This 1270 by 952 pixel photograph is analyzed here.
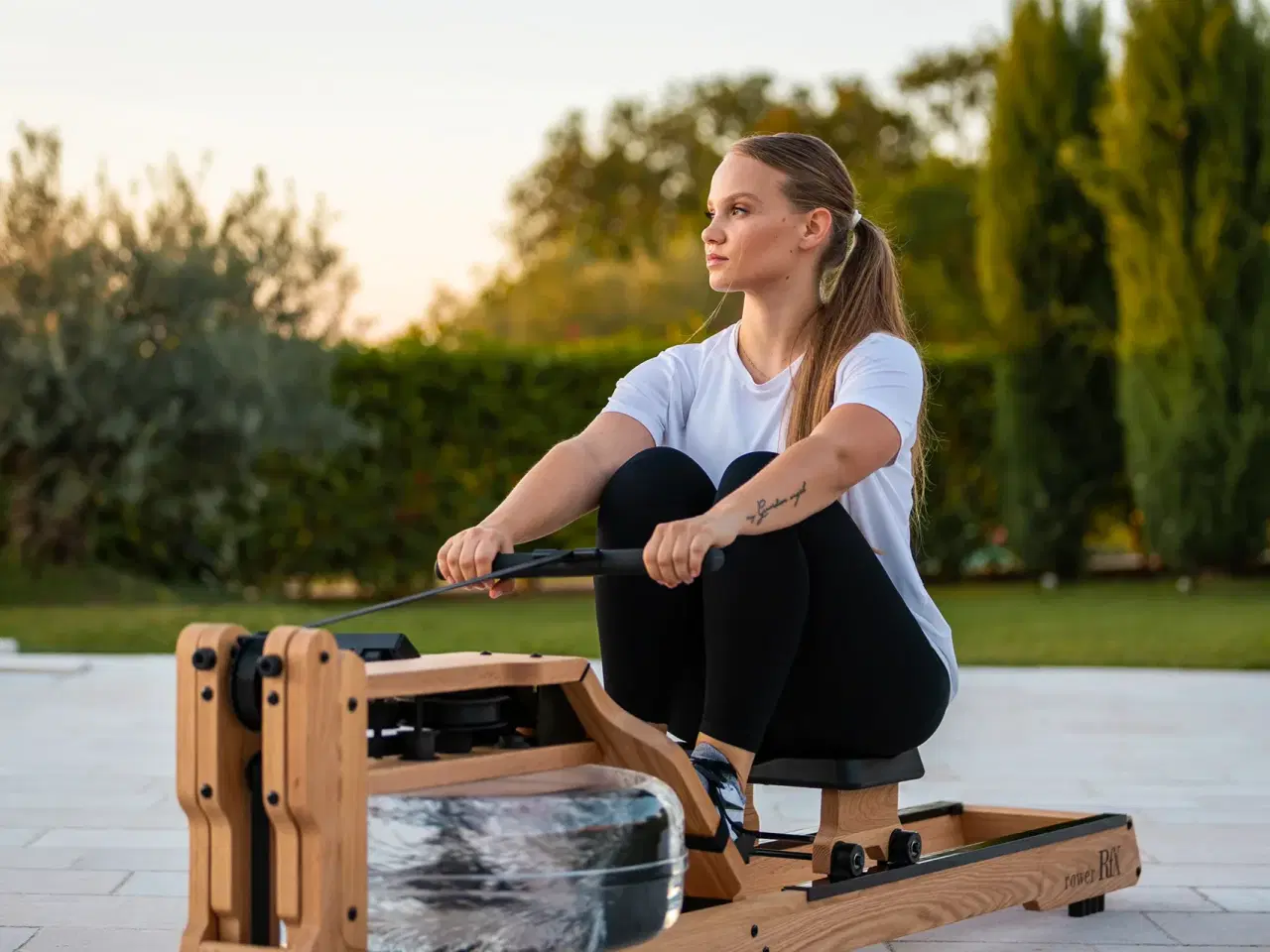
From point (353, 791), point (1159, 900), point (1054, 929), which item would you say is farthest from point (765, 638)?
point (1159, 900)

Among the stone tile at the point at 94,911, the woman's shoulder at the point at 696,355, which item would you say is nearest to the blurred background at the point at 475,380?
the stone tile at the point at 94,911

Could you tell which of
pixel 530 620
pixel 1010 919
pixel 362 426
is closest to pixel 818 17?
pixel 362 426

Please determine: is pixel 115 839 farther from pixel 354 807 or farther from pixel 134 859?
pixel 354 807

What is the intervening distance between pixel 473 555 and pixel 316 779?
0.63 metres

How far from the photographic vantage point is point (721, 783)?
2297 mm

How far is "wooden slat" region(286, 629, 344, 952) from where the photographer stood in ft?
5.60

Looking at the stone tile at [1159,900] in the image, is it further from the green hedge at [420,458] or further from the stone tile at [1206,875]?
the green hedge at [420,458]

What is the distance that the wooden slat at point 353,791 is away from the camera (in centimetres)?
175

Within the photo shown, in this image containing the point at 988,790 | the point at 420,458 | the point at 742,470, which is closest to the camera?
the point at 742,470

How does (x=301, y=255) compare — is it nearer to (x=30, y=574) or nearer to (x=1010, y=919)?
(x=30, y=574)

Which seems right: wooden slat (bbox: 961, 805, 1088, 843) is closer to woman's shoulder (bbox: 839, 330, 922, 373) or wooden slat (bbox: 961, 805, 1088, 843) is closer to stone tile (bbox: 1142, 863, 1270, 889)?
stone tile (bbox: 1142, 863, 1270, 889)

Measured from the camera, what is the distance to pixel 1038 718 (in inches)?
228

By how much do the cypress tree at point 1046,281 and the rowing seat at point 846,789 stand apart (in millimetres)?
10844

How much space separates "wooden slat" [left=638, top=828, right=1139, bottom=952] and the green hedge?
8693 millimetres
